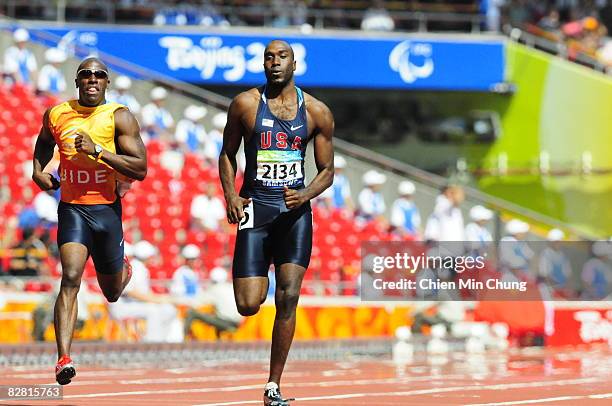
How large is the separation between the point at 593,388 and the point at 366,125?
854 inches

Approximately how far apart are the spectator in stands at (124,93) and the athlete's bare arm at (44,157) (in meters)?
15.4

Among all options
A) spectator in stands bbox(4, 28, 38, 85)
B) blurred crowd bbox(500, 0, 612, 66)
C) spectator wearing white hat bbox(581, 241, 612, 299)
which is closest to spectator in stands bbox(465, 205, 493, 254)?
spectator wearing white hat bbox(581, 241, 612, 299)

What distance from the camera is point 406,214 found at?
86.4 ft

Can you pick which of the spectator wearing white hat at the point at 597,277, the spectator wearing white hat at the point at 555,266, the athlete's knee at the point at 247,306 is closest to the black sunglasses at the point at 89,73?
the athlete's knee at the point at 247,306

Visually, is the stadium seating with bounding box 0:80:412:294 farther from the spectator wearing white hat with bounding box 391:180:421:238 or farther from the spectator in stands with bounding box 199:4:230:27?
the spectator in stands with bounding box 199:4:230:27

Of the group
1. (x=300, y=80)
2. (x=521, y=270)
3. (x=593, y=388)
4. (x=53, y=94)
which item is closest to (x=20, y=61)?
(x=53, y=94)

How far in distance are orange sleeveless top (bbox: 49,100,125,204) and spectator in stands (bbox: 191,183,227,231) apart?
12.7 meters

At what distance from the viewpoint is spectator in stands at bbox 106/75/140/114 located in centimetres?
2672

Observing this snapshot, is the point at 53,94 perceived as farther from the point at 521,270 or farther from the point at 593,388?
the point at 593,388

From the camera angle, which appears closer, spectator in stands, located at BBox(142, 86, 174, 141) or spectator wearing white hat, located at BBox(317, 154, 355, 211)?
spectator wearing white hat, located at BBox(317, 154, 355, 211)

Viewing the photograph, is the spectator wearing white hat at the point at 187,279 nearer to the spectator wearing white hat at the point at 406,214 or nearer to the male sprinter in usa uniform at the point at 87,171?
the spectator wearing white hat at the point at 406,214

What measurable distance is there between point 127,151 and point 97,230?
1.99 ft

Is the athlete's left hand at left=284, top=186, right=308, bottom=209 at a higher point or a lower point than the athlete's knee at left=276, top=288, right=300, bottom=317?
higher

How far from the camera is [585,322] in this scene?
23.6 meters
